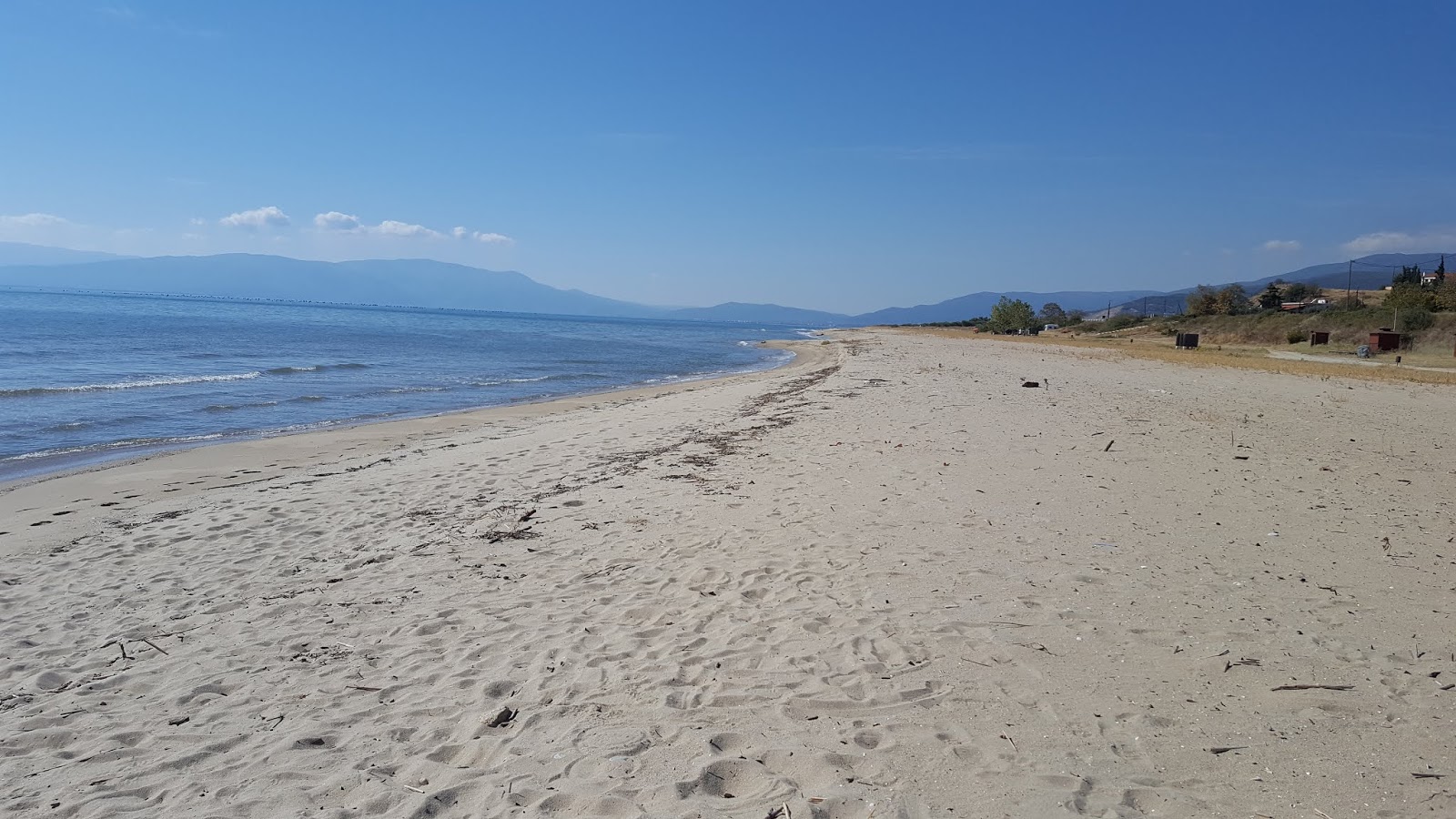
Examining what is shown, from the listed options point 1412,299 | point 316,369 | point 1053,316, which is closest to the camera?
point 316,369

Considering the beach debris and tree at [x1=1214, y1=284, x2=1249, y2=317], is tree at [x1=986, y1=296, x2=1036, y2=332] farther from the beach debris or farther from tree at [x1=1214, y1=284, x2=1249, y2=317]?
the beach debris

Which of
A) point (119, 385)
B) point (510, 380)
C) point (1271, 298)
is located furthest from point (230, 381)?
point (1271, 298)

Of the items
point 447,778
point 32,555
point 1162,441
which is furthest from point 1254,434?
point 32,555

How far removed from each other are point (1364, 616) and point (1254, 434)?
760cm

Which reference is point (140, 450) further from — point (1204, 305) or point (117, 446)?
point (1204, 305)

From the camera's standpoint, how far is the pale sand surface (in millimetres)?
2984

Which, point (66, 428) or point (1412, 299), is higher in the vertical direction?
point (1412, 299)

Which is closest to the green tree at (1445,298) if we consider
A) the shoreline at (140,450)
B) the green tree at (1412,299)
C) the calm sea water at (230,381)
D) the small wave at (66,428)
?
the green tree at (1412,299)

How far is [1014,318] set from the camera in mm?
79500

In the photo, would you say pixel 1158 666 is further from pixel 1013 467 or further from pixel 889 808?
pixel 1013 467

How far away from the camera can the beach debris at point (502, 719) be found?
3430mm

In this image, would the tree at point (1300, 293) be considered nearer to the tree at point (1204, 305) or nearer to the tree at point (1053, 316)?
the tree at point (1204, 305)

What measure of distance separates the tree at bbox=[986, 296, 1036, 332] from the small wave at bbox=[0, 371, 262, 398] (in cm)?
7121

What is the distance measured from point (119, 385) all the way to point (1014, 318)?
75.8 meters
